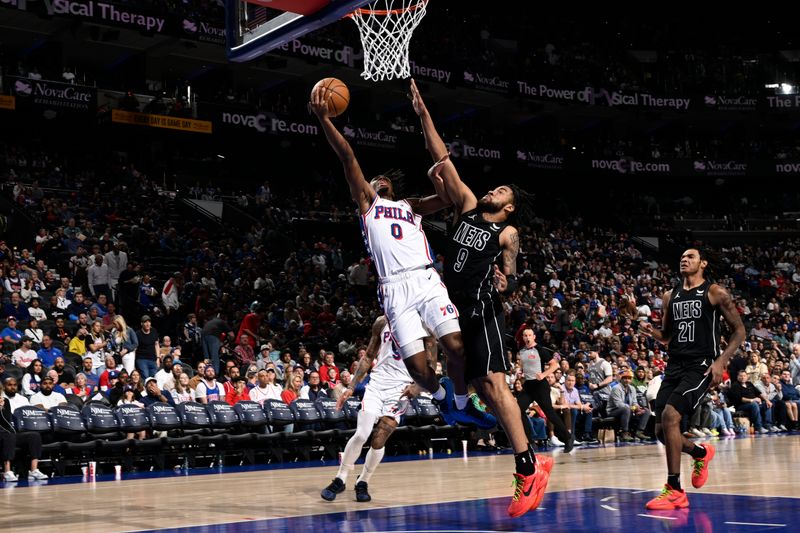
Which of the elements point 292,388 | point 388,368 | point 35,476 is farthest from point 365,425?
point 292,388

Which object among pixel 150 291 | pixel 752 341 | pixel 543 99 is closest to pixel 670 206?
pixel 543 99

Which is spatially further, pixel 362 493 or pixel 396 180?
pixel 362 493

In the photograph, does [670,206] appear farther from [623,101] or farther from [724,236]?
[623,101]

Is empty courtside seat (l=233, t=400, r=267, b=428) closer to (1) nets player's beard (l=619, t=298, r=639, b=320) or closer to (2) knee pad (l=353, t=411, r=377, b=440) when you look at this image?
(2) knee pad (l=353, t=411, r=377, b=440)

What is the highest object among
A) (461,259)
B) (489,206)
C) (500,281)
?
(489,206)

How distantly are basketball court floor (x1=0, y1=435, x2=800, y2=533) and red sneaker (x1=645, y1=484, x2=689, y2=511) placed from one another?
3.5 inches

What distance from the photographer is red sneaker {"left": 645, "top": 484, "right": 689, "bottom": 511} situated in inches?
249

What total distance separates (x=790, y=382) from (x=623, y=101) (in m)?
16.5

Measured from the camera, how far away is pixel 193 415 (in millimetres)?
11992

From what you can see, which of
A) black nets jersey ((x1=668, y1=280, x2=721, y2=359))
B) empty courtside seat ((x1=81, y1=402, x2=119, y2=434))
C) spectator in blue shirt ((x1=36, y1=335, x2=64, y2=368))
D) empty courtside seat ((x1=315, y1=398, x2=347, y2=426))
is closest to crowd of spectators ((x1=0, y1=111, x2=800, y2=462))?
spectator in blue shirt ((x1=36, y1=335, x2=64, y2=368))

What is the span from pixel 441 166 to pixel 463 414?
24.4 ft

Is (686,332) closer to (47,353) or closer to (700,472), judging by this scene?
(700,472)

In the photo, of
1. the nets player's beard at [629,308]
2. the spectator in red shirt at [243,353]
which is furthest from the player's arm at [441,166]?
the spectator in red shirt at [243,353]

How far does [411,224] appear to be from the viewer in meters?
6.55
